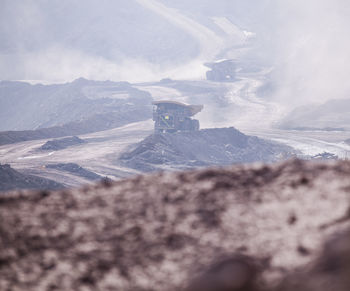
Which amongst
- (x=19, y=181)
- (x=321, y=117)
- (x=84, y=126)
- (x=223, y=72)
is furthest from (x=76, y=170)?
(x=223, y=72)

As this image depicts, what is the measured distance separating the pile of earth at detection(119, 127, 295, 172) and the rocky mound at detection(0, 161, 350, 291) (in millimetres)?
28881

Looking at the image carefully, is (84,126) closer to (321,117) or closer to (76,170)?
(76,170)

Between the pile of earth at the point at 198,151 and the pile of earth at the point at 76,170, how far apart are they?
3955 millimetres

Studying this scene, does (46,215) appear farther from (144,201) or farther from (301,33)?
(301,33)

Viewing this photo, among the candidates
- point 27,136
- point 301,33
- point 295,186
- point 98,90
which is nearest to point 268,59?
point 301,33

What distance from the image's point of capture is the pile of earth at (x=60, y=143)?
3804 cm

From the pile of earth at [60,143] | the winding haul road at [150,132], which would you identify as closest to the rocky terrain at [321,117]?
the winding haul road at [150,132]

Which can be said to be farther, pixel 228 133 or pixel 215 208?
pixel 228 133

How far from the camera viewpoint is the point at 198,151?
39.0m

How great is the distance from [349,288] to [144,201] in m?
1.57

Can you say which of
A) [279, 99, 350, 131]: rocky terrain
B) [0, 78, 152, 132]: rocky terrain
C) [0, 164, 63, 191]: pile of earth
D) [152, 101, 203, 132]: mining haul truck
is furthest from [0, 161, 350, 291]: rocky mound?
[279, 99, 350, 131]: rocky terrain

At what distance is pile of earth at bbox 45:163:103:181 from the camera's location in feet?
98.0

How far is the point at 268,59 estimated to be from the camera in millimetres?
90938

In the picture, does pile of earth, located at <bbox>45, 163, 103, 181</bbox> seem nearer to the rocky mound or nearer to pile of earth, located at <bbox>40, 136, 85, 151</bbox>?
pile of earth, located at <bbox>40, 136, 85, 151</bbox>
